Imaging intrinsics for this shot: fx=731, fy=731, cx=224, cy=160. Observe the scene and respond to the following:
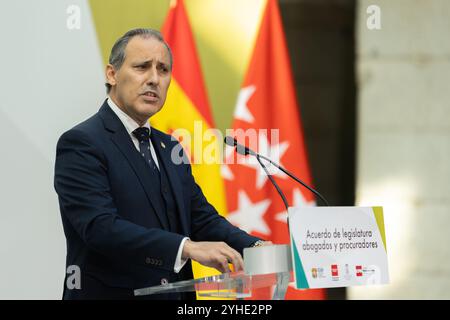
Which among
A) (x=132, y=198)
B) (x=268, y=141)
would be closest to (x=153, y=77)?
(x=132, y=198)

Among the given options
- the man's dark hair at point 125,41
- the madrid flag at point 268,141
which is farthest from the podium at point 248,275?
the madrid flag at point 268,141

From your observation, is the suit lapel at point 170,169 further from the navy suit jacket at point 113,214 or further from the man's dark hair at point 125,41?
the man's dark hair at point 125,41

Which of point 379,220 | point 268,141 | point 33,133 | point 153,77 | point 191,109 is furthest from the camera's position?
point 268,141

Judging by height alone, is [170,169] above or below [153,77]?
below

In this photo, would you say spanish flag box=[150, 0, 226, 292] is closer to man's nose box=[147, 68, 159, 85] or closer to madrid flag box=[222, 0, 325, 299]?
madrid flag box=[222, 0, 325, 299]

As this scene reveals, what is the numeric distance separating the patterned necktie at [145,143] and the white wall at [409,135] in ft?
8.08

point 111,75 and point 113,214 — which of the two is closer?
point 113,214

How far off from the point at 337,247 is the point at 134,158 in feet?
3.41

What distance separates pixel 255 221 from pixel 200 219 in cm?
144

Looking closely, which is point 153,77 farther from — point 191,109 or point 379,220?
point 191,109

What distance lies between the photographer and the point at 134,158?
3168 millimetres

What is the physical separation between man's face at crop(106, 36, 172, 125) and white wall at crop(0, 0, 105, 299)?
48.1 inches

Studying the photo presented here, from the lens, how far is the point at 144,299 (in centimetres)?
304
